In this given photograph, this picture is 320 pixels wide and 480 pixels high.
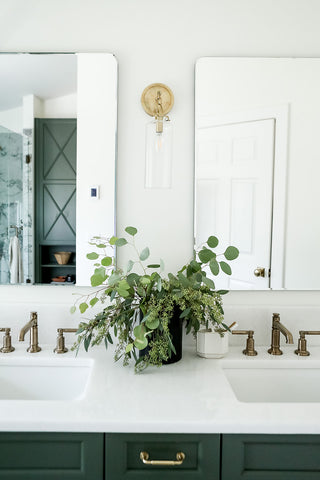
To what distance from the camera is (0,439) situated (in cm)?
122

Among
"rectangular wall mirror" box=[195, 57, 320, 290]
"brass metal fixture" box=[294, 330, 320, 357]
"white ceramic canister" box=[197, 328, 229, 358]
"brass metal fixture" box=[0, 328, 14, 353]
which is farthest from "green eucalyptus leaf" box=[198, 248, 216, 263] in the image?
"brass metal fixture" box=[0, 328, 14, 353]

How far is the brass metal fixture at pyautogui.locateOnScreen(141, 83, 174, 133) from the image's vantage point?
1794 mm

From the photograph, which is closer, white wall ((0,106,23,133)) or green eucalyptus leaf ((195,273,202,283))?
green eucalyptus leaf ((195,273,202,283))

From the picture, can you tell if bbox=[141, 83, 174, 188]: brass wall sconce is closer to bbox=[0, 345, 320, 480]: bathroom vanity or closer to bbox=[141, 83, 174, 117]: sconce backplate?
bbox=[141, 83, 174, 117]: sconce backplate

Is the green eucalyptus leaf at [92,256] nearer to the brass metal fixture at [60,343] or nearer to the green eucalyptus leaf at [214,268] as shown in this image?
the brass metal fixture at [60,343]

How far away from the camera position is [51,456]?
1.23 metres

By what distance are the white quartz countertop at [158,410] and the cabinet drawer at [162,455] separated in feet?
0.15

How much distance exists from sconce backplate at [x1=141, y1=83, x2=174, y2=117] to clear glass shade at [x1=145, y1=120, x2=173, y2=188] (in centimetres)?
5

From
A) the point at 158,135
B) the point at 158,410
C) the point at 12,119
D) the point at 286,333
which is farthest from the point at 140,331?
the point at 12,119

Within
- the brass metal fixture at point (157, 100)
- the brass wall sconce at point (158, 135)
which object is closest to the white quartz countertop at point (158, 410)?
the brass wall sconce at point (158, 135)

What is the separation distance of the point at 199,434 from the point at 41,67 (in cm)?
153

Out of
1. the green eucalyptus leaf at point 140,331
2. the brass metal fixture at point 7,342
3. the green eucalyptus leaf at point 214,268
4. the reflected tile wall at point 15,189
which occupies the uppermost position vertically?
the reflected tile wall at point 15,189

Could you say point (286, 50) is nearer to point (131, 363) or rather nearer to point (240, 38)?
point (240, 38)

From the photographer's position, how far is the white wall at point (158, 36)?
1789 millimetres
